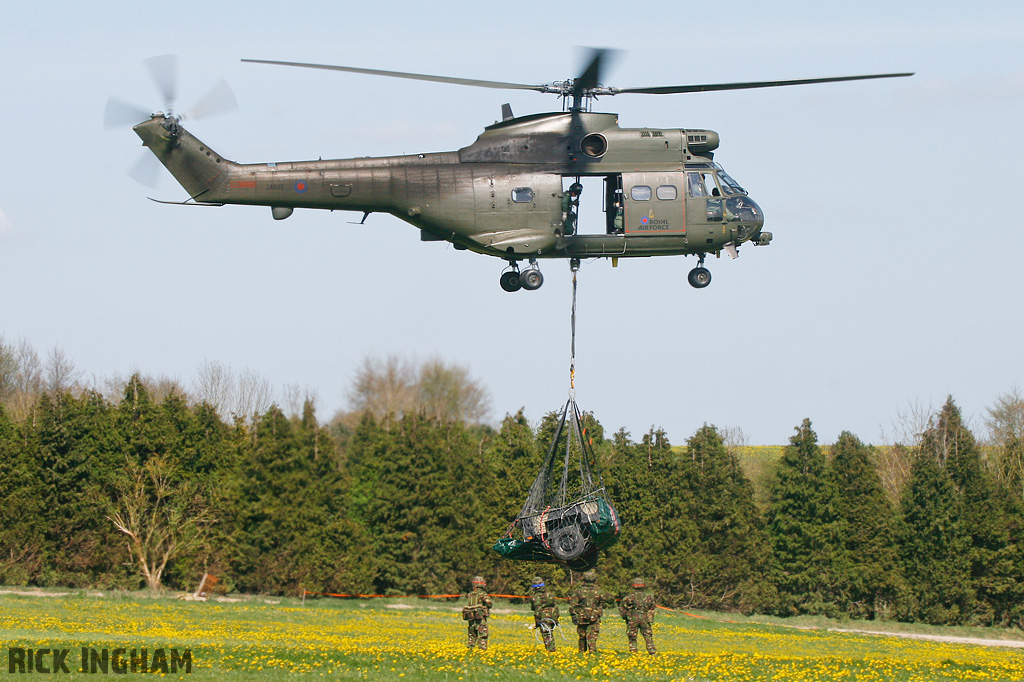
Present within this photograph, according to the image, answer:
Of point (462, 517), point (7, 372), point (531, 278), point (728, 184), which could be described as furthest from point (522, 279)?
point (7, 372)

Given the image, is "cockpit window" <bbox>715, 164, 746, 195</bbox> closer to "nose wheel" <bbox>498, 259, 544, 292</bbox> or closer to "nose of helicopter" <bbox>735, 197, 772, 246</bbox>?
"nose of helicopter" <bbox>735, 197, 772, 246</bbox>

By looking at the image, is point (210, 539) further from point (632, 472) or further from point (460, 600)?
point (632, 472)

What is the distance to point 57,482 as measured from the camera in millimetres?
53719

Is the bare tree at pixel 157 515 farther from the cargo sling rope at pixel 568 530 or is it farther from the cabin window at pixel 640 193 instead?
the cabin window at pixel 640 193

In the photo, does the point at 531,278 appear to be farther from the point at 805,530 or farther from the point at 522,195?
the point at 805,530

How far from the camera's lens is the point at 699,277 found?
28.7 m

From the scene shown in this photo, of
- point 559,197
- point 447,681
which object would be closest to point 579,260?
point 559,197

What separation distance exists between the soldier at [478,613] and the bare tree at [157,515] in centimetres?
2786

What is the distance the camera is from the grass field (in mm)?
23344

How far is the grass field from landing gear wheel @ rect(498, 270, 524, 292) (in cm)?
783

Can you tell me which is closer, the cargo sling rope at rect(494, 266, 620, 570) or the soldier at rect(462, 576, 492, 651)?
the cargo sling rope at rect(494, 266, 620, 570)

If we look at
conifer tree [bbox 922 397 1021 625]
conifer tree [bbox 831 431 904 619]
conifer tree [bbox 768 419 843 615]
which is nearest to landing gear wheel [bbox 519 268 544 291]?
conifer tree [bbox 768 419 843 615]

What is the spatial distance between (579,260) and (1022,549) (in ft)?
109

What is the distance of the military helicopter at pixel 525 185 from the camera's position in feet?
87.5
